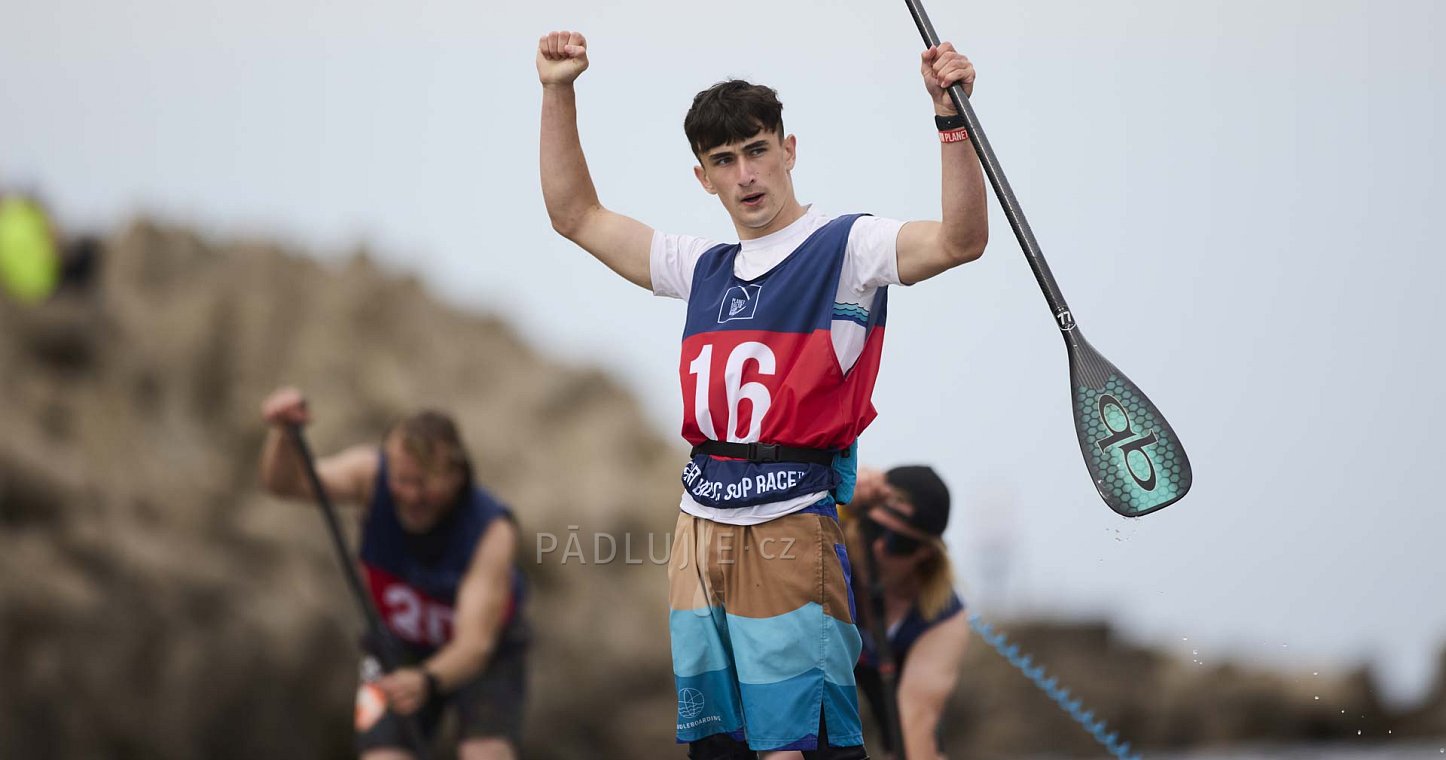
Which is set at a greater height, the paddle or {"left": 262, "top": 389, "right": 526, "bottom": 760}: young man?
the paddle

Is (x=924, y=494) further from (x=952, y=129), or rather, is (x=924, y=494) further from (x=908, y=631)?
(x=952, y=129)

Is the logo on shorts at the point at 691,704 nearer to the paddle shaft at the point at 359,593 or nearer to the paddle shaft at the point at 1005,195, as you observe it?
the paddle shaft at the point at 1005,195

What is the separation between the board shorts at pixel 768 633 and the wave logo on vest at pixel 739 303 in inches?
15.0

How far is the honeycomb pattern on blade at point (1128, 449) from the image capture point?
2721 mm

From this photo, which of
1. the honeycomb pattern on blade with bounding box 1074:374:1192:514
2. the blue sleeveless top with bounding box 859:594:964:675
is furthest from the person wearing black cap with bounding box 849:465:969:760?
the honeycomb pattern on blade with bounding box 1074:374:1192:514

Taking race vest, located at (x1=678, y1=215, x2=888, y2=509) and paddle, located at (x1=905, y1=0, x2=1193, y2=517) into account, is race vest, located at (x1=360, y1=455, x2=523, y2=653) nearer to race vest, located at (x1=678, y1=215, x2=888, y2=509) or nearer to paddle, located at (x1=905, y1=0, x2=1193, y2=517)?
race vest, located at (x1=678, y1=215, x2=888, y2=509)

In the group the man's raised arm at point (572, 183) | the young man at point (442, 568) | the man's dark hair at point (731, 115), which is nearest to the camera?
the man's dark hair at point (731, 115)

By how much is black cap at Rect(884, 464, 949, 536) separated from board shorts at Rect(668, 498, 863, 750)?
164cm

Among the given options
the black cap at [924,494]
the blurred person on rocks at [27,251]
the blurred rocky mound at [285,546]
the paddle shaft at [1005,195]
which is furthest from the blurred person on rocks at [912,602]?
the blurred person on rocks at [27,251]

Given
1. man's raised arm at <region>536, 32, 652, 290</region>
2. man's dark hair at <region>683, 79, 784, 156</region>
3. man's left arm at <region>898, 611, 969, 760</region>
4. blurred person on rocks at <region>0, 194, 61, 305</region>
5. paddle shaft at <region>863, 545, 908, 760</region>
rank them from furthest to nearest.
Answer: blurred person on rocks at <region>0, 194, 61, 305</region>
man's left arm at <region>898, 611, 969, 760</region>
paddle shaft at <region>863, 545, 908, 760</region>
man's raised arm at <region>536, 32, 652, 290</region>
man's dark hair at <region>683, 79, 784, 156</region>

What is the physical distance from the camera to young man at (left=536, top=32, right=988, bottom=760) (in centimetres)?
261

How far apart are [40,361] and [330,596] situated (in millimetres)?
3165

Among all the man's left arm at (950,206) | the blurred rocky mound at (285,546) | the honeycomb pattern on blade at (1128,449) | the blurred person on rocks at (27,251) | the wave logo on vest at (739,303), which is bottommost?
the blurred rocky mound at (285,546)

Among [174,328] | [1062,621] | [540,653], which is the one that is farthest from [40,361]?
[1062,621]
